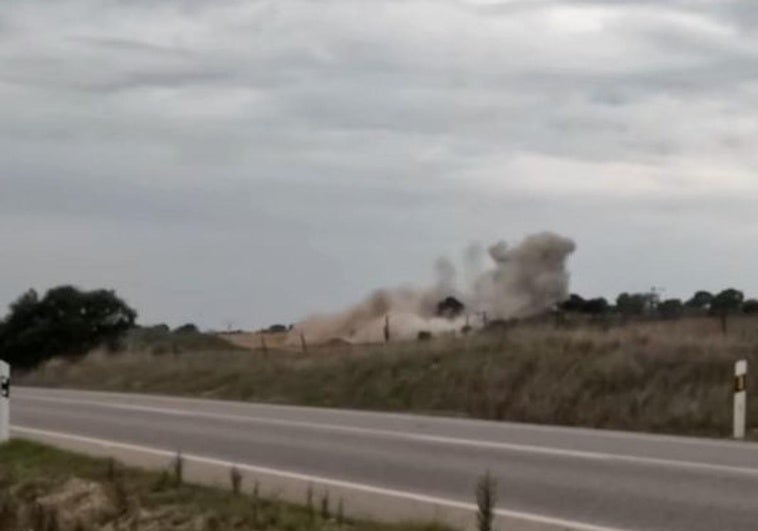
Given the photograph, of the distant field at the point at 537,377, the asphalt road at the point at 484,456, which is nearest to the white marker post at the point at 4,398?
the asphalt road at the point at 484,456

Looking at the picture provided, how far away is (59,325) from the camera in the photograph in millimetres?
64250

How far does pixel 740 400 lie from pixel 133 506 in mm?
11111

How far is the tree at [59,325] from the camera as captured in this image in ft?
210

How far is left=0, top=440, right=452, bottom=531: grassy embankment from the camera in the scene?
12734 millimetres

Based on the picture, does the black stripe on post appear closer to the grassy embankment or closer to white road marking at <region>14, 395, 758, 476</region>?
white road marking at <region>14, 395, 758, 476</region>

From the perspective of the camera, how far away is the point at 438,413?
29.1 m

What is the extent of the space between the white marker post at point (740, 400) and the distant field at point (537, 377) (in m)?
0.51

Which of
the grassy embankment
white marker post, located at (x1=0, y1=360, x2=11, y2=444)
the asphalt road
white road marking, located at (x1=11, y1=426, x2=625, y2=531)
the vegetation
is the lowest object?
the grassy embankment

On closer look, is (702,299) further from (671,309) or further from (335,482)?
(335,482)

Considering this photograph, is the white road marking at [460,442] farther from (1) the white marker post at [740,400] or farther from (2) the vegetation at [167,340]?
(2) the vegetation at [167,340]

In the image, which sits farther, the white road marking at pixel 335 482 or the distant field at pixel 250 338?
the distant field at pixel 250 338

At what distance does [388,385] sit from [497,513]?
65.2ft

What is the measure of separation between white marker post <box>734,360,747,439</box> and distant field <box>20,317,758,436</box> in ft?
1.69

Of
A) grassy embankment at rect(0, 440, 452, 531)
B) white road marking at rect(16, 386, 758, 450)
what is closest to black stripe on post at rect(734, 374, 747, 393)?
white road marking at rect(16, 386, 758, 450)
